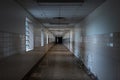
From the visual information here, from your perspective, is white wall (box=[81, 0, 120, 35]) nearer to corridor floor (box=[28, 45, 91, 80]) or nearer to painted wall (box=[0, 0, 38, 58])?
corridor floor (box=[28, 45, 91, 80])

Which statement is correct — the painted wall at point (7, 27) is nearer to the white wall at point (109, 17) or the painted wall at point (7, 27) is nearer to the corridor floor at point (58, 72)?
the corridor floor at point (58, 72)

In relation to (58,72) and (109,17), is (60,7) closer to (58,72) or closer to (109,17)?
(109,17)

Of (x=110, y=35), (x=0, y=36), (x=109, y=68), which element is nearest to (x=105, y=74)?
(x=109, y=68)

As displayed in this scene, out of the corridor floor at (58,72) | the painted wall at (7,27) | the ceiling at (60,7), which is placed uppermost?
the ceiling at (60,7)

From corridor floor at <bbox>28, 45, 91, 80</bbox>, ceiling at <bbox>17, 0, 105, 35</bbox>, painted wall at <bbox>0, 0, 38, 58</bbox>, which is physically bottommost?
corridor floor at <bbox>28, 45, 91, 80</bbox>

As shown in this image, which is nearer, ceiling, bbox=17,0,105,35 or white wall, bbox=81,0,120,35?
white wall, bbox=81,0,120,35

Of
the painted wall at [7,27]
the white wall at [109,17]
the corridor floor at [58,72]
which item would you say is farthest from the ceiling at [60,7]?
the corridor floor at [58,72]

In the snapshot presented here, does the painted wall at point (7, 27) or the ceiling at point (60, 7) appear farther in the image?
the ceiling at point (60, 7)

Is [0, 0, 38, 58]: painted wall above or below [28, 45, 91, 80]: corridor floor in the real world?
above

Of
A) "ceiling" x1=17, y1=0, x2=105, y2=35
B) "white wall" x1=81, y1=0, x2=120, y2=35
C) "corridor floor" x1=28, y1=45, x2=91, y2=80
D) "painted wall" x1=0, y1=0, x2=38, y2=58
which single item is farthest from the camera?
"corridor floor" x1=28, y1=45, x2=91, y2=80

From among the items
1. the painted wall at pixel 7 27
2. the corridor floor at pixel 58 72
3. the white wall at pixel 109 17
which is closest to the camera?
the painted wall at pixel 7 27

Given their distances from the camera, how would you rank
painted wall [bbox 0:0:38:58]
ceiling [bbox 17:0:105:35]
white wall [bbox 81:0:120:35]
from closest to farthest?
painted wall [bbox 0:0:38:58] → white wall [bbox 81:0:120:35] → ceiling [bbox 17:0:105:35]

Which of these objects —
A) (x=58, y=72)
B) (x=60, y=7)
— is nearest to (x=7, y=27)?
(x=60, y=7)

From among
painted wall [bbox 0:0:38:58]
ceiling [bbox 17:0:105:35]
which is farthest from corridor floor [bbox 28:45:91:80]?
ceiling [bbox 17:0:105:35]
